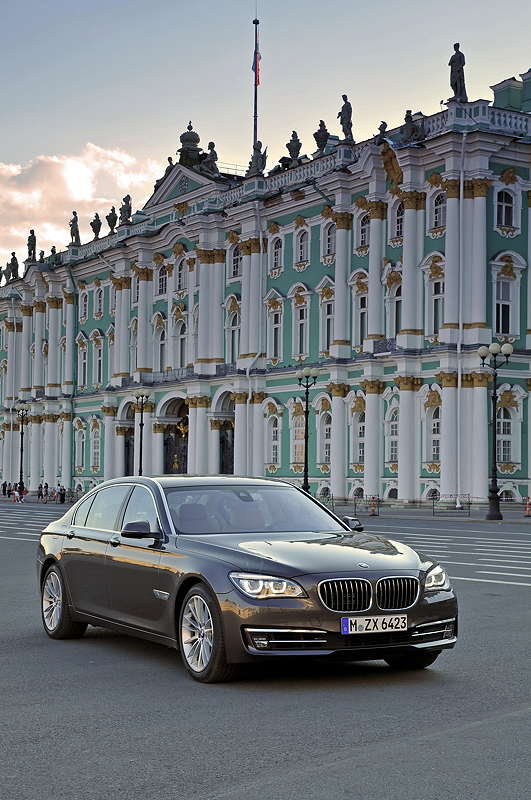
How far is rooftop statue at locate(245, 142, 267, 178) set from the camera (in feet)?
221

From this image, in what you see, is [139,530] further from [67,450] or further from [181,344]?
[67,450]

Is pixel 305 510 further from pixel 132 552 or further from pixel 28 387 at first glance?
pixel 28 387

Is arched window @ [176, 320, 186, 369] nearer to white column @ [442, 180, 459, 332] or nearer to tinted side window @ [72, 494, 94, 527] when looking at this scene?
white column @ [442, 180, 459, 332]

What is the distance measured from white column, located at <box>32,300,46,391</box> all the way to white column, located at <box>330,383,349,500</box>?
119 feet

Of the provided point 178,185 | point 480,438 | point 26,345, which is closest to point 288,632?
point 480,438

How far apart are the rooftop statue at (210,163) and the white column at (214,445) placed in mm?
14760

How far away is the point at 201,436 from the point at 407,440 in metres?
17.7

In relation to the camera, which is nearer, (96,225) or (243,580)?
(243,580)

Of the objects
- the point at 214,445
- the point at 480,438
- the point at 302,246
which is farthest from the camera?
the point at 214,445

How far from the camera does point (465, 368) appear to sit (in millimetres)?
52438

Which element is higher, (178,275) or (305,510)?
(178,275)

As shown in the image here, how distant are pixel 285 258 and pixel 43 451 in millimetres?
31143

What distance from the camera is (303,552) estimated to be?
392 inches

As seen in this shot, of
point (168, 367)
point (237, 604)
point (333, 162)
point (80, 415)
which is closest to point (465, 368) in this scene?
point (333, 162)
